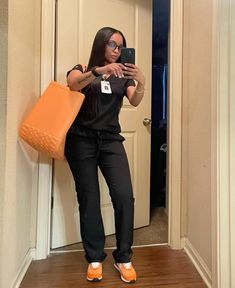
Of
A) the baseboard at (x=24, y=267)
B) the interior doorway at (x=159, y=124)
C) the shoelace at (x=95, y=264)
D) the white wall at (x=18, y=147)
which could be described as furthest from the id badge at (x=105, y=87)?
the interior doorway at (x=159, y=124)

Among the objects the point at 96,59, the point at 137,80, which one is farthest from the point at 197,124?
the point at 96,59

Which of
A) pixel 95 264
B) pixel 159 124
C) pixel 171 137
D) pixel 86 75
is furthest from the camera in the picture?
pixel 159 124

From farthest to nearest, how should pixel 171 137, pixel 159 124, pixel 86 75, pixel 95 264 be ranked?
pixel 159 124 → pixel 171 137 → pixel 95 264 → pixel 86 75

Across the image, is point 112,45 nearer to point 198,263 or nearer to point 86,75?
point 86,75

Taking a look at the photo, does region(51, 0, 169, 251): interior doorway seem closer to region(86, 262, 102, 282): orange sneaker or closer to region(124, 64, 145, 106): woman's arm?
region(86, 262, 102, 282): orange sneaker

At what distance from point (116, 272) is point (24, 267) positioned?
0.48 meters

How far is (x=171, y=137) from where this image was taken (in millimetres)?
1760

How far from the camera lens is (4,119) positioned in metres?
1.11

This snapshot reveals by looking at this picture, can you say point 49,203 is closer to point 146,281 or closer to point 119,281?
point 119,281

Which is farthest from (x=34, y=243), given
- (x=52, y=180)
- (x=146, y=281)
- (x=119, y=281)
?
(x=146, y=281)

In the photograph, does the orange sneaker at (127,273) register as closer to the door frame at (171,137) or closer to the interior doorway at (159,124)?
the door frame at (171,137)

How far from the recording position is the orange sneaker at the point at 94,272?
139cm

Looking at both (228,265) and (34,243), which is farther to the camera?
(34,243)

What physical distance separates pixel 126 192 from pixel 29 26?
992 millimetres
